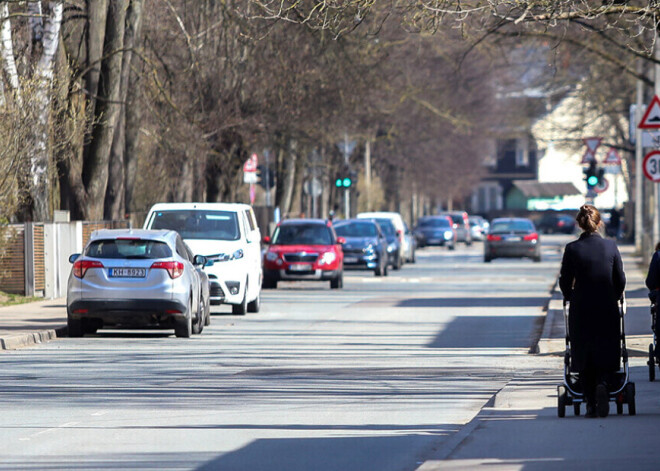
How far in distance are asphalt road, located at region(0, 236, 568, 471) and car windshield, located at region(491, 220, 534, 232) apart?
77.5 ft

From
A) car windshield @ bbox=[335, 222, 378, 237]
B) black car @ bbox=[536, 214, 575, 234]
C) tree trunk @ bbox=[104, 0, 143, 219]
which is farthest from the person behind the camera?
black car @ bbox=[536, 214, 575, 234]

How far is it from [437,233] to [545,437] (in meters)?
56.8

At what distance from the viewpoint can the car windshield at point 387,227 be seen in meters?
44.7

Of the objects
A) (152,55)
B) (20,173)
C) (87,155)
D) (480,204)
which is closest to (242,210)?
(20,173)

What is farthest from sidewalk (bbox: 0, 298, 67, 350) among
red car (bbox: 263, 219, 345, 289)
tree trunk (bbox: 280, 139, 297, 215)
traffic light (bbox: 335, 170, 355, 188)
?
tree trunk (bbox: 280, 139, 297, 215)

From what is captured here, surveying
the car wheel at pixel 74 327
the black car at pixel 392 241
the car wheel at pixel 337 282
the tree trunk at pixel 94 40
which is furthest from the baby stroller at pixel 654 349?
the black car at pixel 392 241

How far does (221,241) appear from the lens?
931 inches

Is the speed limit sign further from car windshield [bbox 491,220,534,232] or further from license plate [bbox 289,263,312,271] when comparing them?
car windshield [bbox 491,220,534,232]

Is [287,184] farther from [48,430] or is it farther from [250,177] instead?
[48,430]

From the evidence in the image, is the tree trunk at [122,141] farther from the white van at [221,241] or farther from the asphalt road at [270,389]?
the asphalt road at [270,389]

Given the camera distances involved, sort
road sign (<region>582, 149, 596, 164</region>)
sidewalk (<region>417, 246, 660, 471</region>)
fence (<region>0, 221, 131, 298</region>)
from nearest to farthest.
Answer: sidewalk (<region>417, 246, 660, 471</region>) → fence (<region>0, 221, 131, 298</region>) → road sign (<region>582, 149, 596, 164</region>)

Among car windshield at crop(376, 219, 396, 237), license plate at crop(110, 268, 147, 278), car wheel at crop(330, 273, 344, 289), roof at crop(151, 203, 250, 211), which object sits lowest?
car wheel at crop(330, 273, 344, 289)

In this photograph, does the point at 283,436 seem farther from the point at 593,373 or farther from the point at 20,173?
the point at 20,173

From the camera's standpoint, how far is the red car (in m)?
32.1
